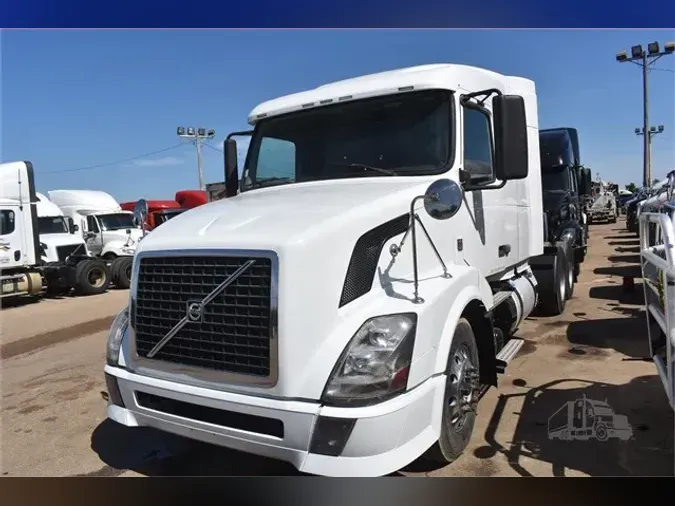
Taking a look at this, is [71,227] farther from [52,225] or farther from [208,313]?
[208,313]

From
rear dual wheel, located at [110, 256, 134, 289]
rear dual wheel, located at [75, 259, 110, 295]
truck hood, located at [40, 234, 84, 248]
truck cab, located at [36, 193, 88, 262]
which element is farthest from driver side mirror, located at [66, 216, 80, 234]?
rear dual wheel, located at [75, 259, 110, 295]

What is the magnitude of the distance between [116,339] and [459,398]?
2.10 m

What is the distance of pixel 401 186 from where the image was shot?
11.4 ft

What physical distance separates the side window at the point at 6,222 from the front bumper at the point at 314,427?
1082 centimetres

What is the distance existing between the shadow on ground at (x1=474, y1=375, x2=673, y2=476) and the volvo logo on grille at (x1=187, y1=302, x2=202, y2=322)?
1972 mm

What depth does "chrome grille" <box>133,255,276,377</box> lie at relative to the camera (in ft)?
9.00

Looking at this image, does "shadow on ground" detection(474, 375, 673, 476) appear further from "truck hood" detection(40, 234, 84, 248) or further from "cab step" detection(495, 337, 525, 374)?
"truck hood" detection(40, 234, 84, 248)

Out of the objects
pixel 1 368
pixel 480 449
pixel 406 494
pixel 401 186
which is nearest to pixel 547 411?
pixel 480 449

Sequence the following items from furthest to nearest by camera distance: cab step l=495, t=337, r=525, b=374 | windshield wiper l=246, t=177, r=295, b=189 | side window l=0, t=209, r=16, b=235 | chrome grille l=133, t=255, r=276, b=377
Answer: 1. side window l=0, t=209, r=16, b=235
2. windshield wiper l=246, t=177, r=295, b=189
3. cab step l=495, t=337, r=525, b=374
4. chrome grille l=133, t=255, r=276, b=377

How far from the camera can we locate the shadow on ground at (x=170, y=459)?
3.56 meters

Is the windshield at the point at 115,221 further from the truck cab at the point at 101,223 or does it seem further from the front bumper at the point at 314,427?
the front bumper at the point at 314,427

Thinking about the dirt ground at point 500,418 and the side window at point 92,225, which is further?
the side window at point 92,225

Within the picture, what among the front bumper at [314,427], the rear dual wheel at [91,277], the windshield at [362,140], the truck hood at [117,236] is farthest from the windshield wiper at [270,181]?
the truck hood at [117,236]

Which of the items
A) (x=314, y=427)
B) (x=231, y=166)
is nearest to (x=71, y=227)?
(x=231, y=166)
